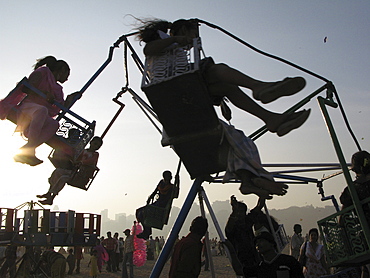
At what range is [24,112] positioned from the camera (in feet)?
13.1

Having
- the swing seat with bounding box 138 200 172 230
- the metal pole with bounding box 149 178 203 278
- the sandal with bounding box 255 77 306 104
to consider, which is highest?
the sandal with bounding box 255 77 306 104

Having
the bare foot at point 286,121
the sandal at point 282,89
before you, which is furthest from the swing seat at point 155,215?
the sandal at point 282,89

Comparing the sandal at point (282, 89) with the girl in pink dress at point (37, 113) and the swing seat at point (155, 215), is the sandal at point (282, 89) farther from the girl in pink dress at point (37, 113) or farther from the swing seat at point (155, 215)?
the swing seat at point (155, 215)

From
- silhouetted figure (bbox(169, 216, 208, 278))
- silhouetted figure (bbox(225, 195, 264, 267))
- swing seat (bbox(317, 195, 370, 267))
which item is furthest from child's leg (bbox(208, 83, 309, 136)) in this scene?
silhouetted figure (bbox(225, 195, 264, 267))

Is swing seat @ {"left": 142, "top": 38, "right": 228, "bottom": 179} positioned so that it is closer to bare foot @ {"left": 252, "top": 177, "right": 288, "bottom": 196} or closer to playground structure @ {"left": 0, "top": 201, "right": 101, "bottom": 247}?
bare foot @ {"left": 252, "top": 177, "right": 288, "bottom": 196}

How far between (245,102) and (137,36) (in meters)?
1.34

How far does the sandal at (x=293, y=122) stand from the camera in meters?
3.26

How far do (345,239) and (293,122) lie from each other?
3.47 ft

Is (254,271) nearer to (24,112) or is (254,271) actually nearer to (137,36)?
(137,36)

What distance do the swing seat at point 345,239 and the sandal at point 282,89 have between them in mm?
1025

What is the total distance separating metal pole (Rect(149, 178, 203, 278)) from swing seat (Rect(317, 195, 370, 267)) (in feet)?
4.38

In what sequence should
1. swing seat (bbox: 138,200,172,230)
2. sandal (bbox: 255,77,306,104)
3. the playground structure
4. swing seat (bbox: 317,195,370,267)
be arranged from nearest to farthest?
swing seat (bbox: 317,195,370,267), sandal (bbox: 255,77,306,104), swing seat (bbox: 138,200,172,230), the playground structure

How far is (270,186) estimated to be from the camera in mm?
3316

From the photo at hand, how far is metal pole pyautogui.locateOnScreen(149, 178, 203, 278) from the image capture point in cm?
355
